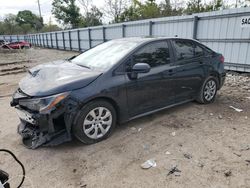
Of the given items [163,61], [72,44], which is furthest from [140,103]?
[72,44]

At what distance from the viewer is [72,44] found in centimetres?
2259

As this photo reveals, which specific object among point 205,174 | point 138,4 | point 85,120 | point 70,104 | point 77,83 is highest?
point 138,4

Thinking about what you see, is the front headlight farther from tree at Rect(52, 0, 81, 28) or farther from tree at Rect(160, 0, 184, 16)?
tree at Rect(52, 0, 81, 28)

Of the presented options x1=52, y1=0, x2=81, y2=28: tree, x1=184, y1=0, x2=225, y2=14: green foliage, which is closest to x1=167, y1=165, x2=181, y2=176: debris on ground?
x1=184, y1=0, x2=225, y2=14: green foliage

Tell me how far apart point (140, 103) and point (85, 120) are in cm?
104

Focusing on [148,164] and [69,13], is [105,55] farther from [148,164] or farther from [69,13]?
[69,13]

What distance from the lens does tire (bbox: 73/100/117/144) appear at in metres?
3.12

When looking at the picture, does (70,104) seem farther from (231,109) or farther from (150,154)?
(231,109)

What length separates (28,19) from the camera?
64.4 meters

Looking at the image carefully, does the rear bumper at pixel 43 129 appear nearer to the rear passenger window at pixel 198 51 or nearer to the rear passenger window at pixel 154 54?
the rear passenger window at pixel 154 54

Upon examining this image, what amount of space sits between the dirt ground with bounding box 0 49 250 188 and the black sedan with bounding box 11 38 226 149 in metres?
0.26

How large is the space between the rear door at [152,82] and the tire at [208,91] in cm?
98

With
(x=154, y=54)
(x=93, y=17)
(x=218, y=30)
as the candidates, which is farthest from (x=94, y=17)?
(x=154, y=54)

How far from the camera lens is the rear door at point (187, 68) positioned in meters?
4.23
